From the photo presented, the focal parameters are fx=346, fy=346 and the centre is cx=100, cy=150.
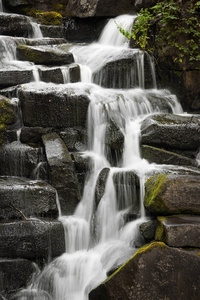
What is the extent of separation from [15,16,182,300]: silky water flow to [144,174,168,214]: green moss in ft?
2.08

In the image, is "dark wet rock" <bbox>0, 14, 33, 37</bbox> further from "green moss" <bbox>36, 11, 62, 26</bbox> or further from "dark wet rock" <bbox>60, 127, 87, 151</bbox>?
"dark wet rock" <bbox>60, 127, 87, 151</bbox>

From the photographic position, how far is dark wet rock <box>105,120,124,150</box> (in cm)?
650

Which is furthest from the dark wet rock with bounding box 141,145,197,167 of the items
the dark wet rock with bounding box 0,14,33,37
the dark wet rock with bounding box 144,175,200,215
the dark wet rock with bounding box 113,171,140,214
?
the dark wet rock with bounding box 0,14,33,37

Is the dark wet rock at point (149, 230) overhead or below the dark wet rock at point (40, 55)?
below

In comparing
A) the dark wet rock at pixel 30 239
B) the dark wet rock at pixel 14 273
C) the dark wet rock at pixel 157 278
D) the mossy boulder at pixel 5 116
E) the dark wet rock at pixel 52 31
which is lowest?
the dark wet rock at pixel 14 273

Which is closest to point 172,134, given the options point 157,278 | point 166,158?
point 166,158

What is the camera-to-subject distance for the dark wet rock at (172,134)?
21.2ft

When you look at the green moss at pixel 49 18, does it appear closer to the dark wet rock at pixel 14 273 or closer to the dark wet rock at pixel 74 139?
the dark wet rock at pixel 74 139

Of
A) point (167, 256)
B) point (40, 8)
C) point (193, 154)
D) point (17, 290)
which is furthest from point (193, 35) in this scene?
point (40, 8)

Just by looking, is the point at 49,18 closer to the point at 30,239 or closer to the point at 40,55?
the point at 40,55

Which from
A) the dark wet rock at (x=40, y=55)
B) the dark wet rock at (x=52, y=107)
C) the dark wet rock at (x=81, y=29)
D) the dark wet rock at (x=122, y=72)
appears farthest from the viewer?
the dark wet rock at (x=81, y=29)

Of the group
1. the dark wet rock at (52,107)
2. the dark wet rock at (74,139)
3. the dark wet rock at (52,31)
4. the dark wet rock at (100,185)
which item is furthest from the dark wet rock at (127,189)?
the dark wet rock at (52,31)

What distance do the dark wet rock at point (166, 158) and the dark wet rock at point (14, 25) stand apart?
6.49 metres

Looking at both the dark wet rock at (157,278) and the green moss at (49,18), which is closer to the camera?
the dark wet rock at (157,278)
